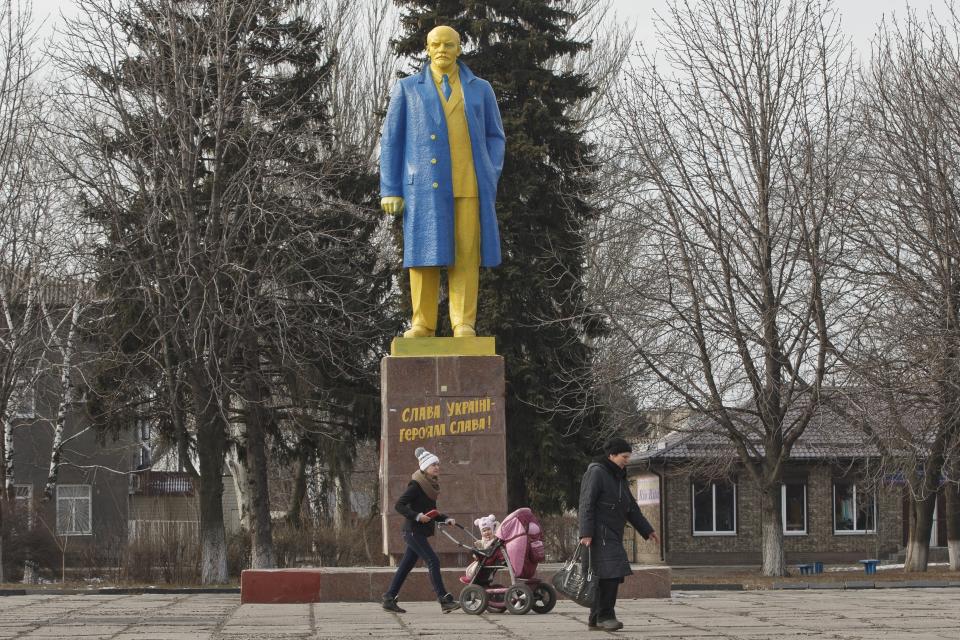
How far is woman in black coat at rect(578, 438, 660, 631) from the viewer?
33.4 feet

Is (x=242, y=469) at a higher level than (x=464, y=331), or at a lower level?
lower

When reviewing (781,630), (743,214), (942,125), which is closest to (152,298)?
Result: (743,214)

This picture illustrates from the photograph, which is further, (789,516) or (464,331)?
(789,516)

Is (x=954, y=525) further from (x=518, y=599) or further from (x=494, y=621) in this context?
(x=494, y=621)

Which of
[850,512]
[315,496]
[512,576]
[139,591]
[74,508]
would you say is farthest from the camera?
[850,512]

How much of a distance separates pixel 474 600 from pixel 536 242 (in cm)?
1504

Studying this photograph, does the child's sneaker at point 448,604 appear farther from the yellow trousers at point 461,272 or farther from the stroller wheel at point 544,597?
the yellow trousers at point 461,272

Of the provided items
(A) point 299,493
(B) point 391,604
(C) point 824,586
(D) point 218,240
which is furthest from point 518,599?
(A) point 299,493

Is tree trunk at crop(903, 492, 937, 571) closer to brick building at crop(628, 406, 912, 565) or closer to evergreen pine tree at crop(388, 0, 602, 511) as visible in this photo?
evergreen pine tree at crop(388, 0, 602, 511)

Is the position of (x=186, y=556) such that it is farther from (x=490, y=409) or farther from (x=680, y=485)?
(x=680, y=485)

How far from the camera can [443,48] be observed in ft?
50.6

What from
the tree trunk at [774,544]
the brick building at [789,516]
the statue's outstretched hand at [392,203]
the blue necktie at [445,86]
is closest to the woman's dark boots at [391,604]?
the statue's outstretched hand at [392,203]

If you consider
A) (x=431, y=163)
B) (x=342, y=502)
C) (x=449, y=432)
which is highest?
(x=431, y=163)

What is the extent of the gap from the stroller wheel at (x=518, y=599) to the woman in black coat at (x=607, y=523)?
1725 millimetres
